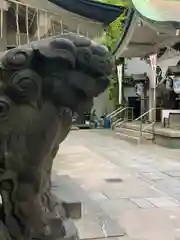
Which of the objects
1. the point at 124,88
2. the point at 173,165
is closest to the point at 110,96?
the point at 124,88

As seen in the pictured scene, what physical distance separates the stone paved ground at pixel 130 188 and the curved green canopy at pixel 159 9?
3.36 m

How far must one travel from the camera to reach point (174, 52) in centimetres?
1530

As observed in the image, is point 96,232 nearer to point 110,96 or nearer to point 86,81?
point 86,81

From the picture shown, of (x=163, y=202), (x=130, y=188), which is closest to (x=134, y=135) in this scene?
(x=130, y=188)

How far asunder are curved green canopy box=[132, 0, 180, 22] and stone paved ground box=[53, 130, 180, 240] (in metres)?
3.36

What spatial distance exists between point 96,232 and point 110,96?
1840 cm

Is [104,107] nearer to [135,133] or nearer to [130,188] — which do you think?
[135,133]

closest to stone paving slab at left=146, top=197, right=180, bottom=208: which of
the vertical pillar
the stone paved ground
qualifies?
the stone paved ground

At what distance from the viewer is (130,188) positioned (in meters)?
5.60

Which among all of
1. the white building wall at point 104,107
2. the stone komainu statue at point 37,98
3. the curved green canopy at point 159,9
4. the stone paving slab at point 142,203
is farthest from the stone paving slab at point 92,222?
the white building wall at point 104,107

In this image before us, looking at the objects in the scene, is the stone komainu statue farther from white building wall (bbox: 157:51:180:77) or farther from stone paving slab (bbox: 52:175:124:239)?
white building wall (bbox: 157:51:180:77)

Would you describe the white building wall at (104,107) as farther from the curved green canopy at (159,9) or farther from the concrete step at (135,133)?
the curved green canopy at (159,9)

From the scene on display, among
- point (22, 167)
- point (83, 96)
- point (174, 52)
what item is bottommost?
point (22, 167)

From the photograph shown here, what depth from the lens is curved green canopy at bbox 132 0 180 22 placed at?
10.2 meters
